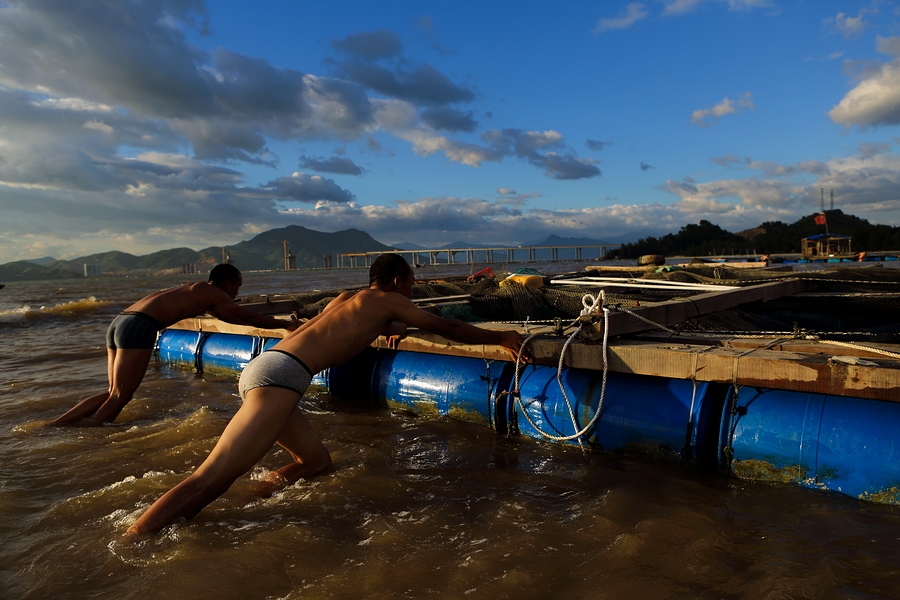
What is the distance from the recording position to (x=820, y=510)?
10.4 ft

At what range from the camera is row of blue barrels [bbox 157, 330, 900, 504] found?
321cm

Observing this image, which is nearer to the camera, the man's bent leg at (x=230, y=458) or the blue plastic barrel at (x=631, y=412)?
the man's bent leg at (x=230, y=458)

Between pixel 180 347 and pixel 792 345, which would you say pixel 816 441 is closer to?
pixel 792 345

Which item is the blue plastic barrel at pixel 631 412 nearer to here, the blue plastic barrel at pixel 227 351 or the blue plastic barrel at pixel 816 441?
the blue plastic barrel at pixel 816 441

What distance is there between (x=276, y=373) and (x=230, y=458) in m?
0.56

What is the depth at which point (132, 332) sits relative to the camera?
17.3ft

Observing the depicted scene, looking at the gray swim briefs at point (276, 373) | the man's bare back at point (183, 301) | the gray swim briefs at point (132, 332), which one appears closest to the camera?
the gray swim briefs at point (276, 373)

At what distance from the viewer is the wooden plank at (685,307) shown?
4.43 metres

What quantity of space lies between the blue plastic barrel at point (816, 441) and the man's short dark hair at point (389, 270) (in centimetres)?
256

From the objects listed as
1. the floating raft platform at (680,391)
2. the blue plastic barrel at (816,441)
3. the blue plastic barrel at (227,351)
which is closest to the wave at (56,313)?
the blue plastic barrel at (227,351)

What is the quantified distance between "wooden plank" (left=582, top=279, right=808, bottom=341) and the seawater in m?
1.10

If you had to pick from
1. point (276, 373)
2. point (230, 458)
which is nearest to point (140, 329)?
point (276, 373)

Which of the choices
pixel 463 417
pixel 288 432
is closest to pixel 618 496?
pixel 463 417

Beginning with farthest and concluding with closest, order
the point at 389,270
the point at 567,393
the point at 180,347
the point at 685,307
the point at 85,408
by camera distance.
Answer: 1. the point at 180,347
2. the point at 685,307
3. the point at 85,408
4. the point at 567,393
5. the point at 389,270
